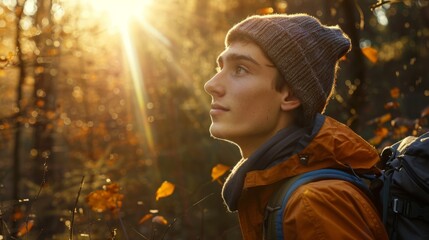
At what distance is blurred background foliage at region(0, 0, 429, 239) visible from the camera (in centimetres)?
580

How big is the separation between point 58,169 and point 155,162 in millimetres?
3110

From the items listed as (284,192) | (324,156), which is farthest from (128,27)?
(284,192)

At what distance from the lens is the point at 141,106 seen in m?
12.5

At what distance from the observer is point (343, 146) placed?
248cm

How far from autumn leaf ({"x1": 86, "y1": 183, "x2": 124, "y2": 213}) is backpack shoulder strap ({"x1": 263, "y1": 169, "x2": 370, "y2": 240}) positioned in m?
2.10

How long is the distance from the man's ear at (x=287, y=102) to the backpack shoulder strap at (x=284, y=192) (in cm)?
45

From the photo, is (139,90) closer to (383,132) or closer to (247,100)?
(383,132)

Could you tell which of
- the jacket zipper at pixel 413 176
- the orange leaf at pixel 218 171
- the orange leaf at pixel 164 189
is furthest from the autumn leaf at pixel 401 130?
the jacket zipper at pixel 413 176

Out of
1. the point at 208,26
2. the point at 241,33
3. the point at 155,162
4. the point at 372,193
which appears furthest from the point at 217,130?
the point at 208,26

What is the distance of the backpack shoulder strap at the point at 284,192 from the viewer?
2129 mm

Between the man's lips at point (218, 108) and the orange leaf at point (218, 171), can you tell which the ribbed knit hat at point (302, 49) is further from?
the orange leaf at point (218, 171)

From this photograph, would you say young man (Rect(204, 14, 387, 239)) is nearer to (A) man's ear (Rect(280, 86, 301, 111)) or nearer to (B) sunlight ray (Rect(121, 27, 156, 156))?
(A) man's ear (Rect(280, 86, 301, 111))

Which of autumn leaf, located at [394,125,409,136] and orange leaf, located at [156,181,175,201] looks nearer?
orange leaf, located at [156,181,175,201]

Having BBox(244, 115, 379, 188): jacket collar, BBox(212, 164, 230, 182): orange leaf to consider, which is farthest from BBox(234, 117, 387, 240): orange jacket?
BBox(212, 164, 230, 182): orange leaf
